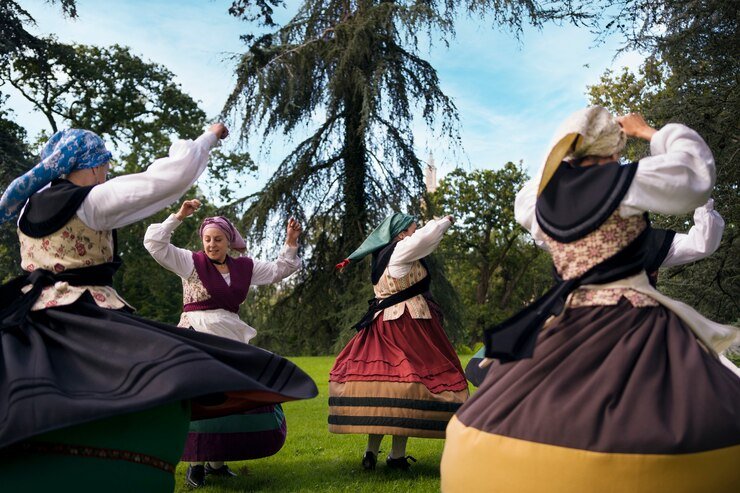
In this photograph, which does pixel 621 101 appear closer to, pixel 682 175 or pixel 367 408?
pixel 367 408

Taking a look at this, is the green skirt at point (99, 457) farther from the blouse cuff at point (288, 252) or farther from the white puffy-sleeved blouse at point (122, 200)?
the blouse cuff at point (288, 252)

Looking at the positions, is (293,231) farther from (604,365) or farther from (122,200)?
(604,365)

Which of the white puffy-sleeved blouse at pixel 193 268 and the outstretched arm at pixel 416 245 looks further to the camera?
the outstretched arm at pixel 416 245

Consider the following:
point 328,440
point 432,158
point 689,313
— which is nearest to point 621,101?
point 432,158

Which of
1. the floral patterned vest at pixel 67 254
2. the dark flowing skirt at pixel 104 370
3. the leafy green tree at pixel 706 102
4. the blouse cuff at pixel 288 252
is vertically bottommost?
the dark flowing skirt at pixel 104 370

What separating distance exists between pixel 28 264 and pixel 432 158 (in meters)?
11.3

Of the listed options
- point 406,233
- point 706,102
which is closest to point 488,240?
point 706,102

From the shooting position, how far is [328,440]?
778 cm

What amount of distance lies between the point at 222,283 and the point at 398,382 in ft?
4.76

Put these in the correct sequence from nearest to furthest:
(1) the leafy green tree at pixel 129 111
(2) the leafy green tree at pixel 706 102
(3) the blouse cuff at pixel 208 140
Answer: (3) the blouse cuff at pixel 208 140 < (2) the leafy green tree at pixel 706 102 < (1) the leafy green tree at pixel 129 111

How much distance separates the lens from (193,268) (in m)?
5.77

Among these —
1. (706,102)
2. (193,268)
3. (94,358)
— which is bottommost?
(94,358)

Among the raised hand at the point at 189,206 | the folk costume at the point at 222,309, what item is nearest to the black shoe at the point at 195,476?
the folk costume at the point at 222,309

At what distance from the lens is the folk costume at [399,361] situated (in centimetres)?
555
